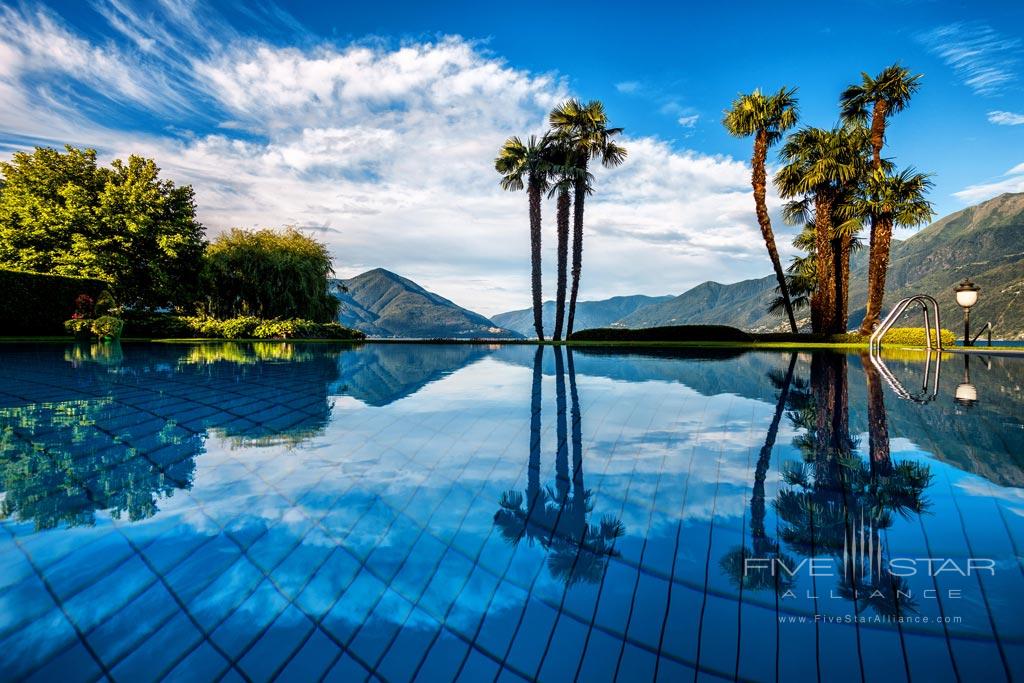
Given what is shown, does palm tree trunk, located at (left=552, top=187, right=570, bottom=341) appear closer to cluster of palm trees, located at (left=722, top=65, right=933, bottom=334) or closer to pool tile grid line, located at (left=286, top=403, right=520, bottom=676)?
cluster of palm trees, located at (left=722, top=65, right=933, bottom=334)

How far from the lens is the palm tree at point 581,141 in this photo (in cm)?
2422

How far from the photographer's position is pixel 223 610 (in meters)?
2.11

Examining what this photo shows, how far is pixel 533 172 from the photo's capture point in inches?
981

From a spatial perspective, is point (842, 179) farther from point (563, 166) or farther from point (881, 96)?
point (563, 166)

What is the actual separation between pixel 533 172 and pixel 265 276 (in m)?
14.8

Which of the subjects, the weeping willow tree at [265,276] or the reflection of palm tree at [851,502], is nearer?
the reflection of palm tree at [851,502]

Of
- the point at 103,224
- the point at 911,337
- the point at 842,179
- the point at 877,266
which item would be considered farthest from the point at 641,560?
the point at 103,224

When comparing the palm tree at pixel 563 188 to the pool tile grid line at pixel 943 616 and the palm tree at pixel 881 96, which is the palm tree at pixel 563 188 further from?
the pool tile grid line at pixel 943 616

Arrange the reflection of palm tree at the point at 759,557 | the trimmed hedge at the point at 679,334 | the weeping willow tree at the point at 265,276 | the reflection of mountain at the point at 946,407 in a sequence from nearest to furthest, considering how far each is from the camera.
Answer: the reflection of palm tree at the point at 759,557 < the reflection of mountain at the point at 946,407 < the trimmed hedge at the point at 679,334 < the weeping willow tree at the point at 265,276

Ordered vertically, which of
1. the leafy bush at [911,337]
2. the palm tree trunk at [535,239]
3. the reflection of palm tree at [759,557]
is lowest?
the reflection of palm tree at [759,557]

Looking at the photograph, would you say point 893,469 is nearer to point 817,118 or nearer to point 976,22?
point 976,22

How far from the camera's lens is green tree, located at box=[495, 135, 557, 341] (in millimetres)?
24766

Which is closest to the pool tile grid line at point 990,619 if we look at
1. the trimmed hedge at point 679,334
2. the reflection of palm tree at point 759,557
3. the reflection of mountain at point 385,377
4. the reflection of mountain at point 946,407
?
the reflection of palm tree at point 759,557

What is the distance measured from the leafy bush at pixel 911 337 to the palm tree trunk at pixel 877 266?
874mm
